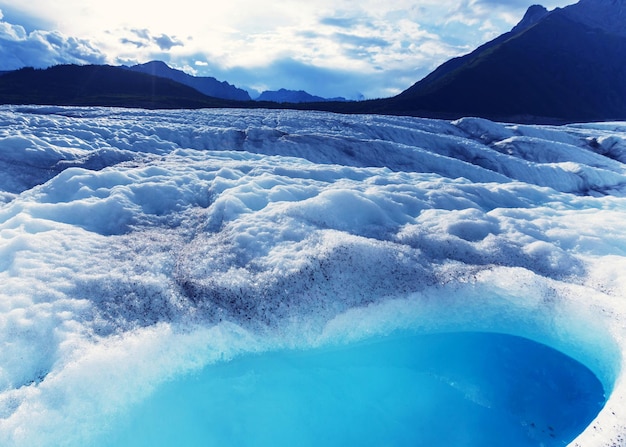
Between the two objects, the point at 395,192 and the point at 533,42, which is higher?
the point at 533,42

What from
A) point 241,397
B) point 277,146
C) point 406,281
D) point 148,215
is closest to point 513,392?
point 406,281

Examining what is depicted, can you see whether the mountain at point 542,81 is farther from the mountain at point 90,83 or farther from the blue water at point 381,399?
the blue water at point 381,399

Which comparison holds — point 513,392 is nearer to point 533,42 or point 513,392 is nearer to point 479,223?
point 479,223

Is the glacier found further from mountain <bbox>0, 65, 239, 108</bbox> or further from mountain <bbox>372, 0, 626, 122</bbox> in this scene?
mountain <bbox>0, 65, 239, 108</bbox>

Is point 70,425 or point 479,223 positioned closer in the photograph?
point 70,425

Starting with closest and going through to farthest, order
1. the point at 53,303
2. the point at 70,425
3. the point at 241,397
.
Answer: the point at 70,425, the point at 241,397, the point at 53,303

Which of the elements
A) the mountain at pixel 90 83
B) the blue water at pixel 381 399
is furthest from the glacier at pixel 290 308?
the mountain at pixel 90 83

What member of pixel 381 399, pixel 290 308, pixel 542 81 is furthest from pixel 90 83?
pixel 381 399
